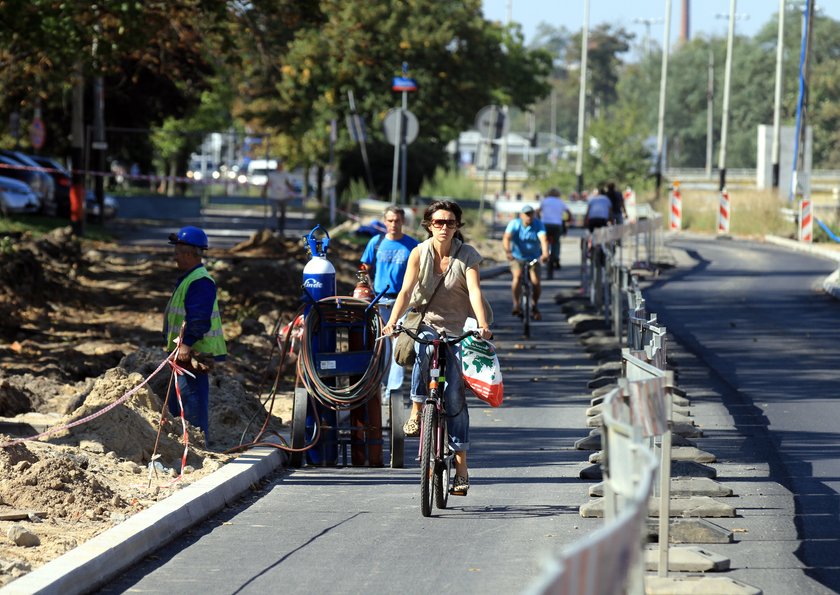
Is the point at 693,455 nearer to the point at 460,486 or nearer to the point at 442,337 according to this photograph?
the point at 460,486

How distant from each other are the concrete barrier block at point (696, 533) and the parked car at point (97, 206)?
33.5m

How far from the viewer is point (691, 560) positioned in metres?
7.38

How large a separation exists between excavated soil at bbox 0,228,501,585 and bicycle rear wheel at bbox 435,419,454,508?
5.31 feet

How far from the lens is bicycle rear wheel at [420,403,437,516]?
28.5 ft

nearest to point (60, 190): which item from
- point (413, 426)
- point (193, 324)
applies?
point (193, 324)

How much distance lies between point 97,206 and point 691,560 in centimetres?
3440

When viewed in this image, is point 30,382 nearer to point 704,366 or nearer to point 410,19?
point 704,366

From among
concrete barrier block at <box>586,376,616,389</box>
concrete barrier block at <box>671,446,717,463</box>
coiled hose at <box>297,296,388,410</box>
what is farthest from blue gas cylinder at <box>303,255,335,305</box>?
concrete barrier block at <box>586,376,616,389</box>

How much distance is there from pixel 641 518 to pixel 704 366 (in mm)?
12413

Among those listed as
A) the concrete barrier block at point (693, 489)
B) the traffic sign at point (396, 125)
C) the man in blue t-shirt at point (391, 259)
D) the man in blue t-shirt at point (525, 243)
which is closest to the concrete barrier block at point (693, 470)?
the concrete barrier block at point (693, 489)

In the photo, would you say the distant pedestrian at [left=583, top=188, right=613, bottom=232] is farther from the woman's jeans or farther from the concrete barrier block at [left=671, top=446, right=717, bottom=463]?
the woman's jeans

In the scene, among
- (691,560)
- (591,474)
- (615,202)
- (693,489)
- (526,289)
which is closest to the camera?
(691,560)

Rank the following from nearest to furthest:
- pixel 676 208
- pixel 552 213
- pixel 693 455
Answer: pixel 693 455 < pixel 552 213 < pixel 676 208

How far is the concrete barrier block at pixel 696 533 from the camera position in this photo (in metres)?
8.09
